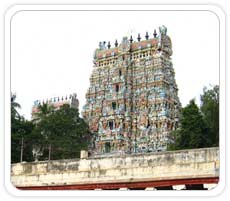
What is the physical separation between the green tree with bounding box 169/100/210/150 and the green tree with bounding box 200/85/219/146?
9.4 inches

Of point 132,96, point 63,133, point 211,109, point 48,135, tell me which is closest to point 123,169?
point 211,109

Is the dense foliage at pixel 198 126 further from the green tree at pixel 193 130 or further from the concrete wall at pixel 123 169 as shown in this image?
the concrete wall at pixel 123 169

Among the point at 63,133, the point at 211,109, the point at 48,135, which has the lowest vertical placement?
the point at 48,135

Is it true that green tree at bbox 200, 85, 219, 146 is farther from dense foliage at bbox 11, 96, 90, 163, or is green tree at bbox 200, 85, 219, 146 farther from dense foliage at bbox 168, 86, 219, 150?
dense foliage at bbox 11, 96, 90, 163

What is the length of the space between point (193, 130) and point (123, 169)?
7476 millimetres

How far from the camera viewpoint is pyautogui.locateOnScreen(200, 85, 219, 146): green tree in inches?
778

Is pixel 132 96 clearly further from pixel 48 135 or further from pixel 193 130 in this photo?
pixel 193 130

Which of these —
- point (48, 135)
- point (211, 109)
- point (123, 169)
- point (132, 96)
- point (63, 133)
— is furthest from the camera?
point (132, 96)

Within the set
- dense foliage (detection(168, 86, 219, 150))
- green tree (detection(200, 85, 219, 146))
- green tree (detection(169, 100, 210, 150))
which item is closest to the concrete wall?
green tree (detection(200, 85, 219, 146))

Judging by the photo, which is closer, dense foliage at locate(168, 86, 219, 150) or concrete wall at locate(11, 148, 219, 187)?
concrete wall at locate(11, 148, 219, 187)

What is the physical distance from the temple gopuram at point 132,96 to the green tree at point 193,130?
9.94 metres

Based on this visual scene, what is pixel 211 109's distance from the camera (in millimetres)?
20938
